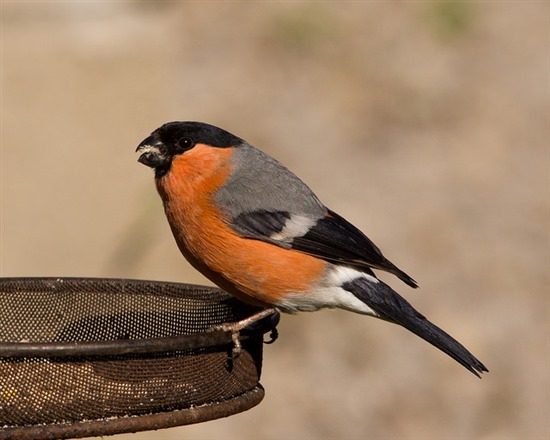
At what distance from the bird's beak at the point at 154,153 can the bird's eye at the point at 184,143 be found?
0.07 m

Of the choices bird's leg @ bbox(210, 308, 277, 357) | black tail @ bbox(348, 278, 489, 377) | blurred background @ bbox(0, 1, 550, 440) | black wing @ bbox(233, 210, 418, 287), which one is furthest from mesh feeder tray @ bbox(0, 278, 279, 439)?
blurred background @ bbox(0, 1, 550, 440)

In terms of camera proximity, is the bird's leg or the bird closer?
the bird's leg

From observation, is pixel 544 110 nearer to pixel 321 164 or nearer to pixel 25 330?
pixel 321 164

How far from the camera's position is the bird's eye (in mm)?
4824

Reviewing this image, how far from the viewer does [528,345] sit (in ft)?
27.2

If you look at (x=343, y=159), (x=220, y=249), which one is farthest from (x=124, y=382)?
(x=343, y=159)

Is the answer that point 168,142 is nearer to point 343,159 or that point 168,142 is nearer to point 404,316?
point 404,316

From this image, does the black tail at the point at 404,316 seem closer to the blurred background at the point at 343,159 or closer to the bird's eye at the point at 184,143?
the bird's eye at the point at 184,143

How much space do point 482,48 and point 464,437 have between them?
159 inches

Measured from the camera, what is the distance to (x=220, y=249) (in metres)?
4.56

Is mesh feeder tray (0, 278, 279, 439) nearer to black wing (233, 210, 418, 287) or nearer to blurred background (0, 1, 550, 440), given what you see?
black wing (233, 210, 418, 287)

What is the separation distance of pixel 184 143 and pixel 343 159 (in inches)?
178

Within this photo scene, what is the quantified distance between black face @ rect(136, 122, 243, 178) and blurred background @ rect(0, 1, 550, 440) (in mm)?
2843

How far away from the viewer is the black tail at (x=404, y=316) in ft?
15.2
